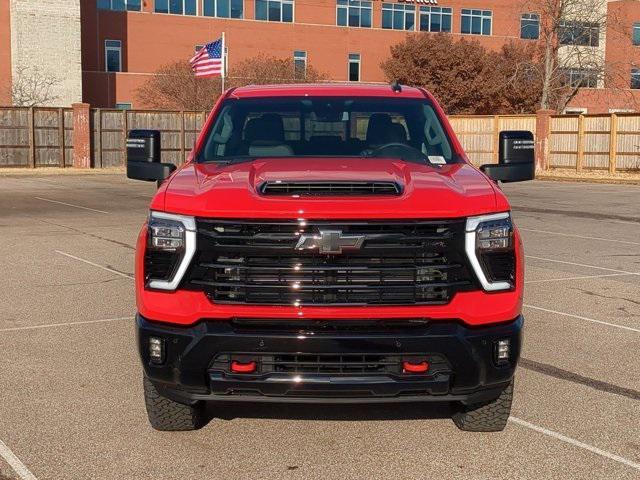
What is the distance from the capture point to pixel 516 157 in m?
5.82

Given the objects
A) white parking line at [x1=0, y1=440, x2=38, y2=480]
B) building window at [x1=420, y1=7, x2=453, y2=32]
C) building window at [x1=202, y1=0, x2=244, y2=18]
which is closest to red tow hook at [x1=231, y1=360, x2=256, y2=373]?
white parking line at [x1=0, y1=440, x2=38, y2=480]

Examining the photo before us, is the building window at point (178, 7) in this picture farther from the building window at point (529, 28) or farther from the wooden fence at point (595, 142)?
the wooden fence at point (595, 142)

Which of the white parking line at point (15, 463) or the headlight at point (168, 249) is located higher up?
the headlight at point (168, 249)

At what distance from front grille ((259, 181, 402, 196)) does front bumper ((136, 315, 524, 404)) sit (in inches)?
26.6

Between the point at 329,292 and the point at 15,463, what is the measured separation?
1.80m

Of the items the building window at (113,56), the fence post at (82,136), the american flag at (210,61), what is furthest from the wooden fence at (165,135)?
the building window at (113,56)

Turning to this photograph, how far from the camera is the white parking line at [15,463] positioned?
4.22m

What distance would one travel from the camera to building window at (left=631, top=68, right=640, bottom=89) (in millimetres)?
67312

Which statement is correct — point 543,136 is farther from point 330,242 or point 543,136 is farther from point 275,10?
point 330,242

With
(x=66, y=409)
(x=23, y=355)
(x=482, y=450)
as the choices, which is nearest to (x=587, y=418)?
(x=482, y=450)

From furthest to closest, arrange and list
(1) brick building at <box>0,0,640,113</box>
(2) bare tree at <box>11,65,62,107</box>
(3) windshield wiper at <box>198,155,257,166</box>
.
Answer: (1) brick building at <box>0,0,640,113</box> < (2) bare tree at <box>11,65,62,107</box> < (3) windshield wiper at <box>198,155,257,166</box>

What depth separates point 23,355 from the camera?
21.6ft

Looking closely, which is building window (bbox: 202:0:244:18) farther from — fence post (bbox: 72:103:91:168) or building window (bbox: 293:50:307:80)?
fence post (bbox: 72:103:91:168)

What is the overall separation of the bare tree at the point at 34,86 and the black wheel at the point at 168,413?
150ft
